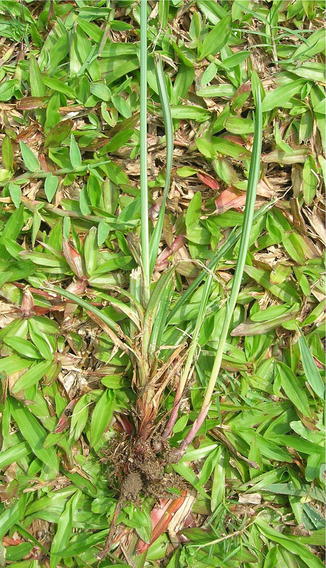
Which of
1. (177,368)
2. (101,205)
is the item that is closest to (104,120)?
(101,205)

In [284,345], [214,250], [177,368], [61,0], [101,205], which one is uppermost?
[61,0]

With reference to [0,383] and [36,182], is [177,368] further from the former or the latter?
[36,182]

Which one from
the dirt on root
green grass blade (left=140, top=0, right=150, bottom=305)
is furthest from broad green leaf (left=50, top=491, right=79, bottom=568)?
green grass blade (left=140, top=0, right=150, bottom=305)

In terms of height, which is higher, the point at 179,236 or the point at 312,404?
the point at 179,236

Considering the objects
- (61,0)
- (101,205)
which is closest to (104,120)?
(101,205)

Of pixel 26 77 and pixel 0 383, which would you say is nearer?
pixel 0 383

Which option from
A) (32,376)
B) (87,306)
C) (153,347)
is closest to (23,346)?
(32,376)

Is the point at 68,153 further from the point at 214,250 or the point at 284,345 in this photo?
the point at 284,345

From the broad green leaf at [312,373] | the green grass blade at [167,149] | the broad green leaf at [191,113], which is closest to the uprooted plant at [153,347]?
the green grass blade at [167,149]
